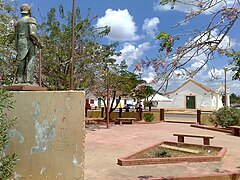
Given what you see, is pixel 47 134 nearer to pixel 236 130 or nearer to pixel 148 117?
pixel 236 130

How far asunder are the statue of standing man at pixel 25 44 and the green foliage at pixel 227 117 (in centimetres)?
1335

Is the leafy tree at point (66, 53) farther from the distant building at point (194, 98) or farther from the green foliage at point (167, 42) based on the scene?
the distant building at point (194, 98)

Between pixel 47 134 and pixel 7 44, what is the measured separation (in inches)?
336

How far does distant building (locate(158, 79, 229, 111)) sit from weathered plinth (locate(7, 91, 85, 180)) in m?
35.3

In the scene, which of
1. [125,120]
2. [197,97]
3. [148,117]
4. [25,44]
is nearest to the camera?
[25,44]

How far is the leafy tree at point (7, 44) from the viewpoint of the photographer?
11875 mm

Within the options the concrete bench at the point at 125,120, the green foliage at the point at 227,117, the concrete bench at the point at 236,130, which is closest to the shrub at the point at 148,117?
the concrete bench at the point at 125,120

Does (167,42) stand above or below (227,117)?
above

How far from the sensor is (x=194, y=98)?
40.5 metres

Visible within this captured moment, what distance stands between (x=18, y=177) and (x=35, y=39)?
2684 mm

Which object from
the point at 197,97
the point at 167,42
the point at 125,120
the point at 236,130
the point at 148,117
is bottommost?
the point at 236,130

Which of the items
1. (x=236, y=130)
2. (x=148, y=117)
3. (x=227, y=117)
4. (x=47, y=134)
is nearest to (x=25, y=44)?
(x=47, y=134)

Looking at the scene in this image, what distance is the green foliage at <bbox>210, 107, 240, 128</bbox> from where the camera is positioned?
15734 mm

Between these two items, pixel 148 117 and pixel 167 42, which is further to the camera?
pixel 148 117
